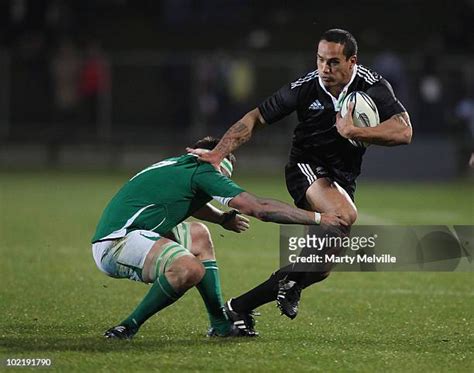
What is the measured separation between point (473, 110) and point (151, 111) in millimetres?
7164

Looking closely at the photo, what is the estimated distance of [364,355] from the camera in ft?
24.7

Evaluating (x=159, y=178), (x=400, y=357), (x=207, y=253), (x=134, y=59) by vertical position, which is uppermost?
(x=134, y=59)

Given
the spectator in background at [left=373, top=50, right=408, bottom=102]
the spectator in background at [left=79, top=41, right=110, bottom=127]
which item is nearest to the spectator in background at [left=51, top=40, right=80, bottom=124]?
the spectator in background at [left=79, top=41, right=110, bottom=127]

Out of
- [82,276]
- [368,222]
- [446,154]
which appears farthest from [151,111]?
[82,276]

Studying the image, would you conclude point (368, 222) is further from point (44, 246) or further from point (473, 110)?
point (473, 110)

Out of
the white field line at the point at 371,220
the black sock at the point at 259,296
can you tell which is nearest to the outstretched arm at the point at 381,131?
the black sock at the point at 259,296

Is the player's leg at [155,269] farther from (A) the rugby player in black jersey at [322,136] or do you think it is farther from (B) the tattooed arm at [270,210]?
(A) the rugby player in black jersey at [322,136]

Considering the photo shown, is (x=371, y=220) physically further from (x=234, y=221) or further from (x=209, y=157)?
(x=209, y=157)

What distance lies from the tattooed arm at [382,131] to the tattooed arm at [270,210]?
690mm

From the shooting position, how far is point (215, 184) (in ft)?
25.2

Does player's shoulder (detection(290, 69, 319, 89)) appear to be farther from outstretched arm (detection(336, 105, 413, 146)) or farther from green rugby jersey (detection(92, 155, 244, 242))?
green rugby jersey (detection(92, 155, 244, 242))

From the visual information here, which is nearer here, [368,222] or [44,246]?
[44,246]

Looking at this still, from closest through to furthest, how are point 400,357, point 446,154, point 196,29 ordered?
point 400,357
point 446,154
point 196,29

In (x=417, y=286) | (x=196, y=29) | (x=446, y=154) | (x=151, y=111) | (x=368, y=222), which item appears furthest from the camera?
(x=196, y=29)
